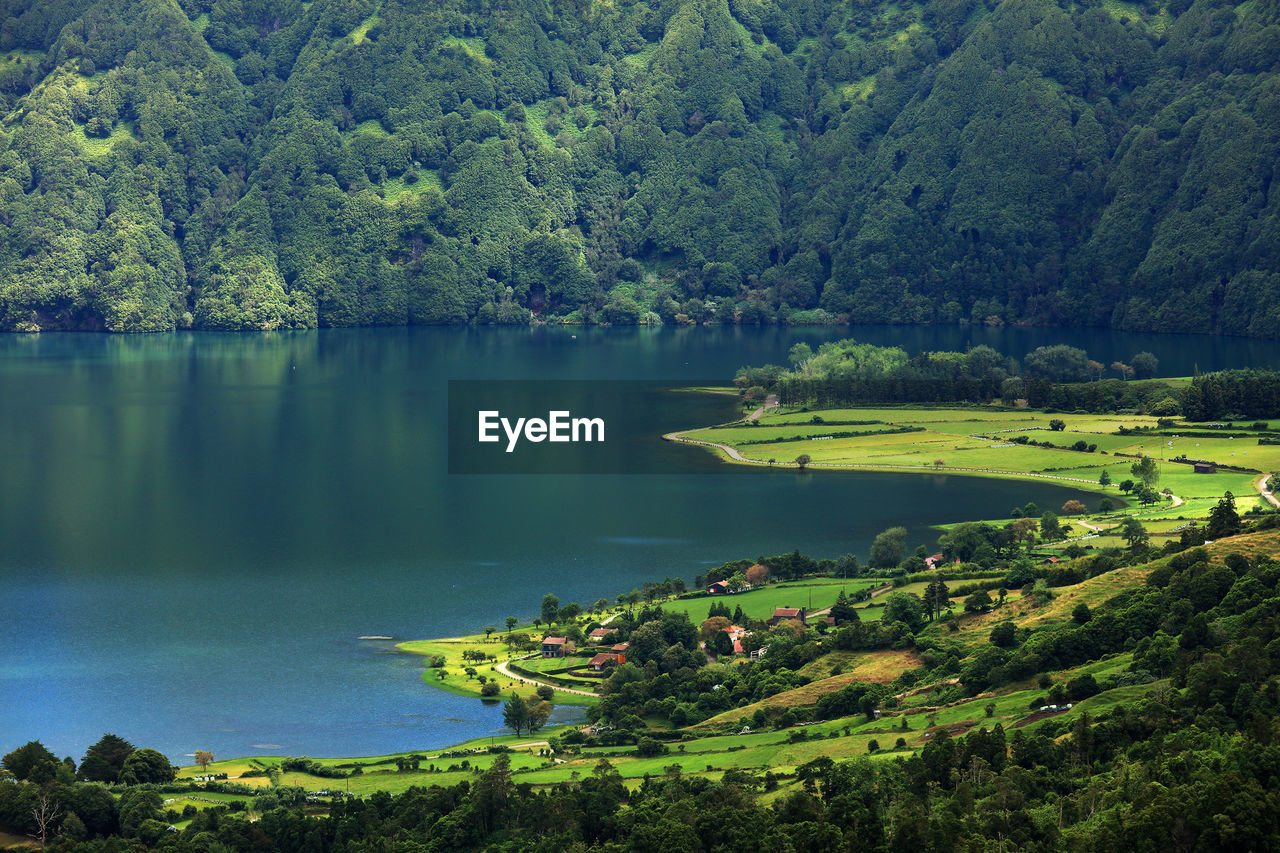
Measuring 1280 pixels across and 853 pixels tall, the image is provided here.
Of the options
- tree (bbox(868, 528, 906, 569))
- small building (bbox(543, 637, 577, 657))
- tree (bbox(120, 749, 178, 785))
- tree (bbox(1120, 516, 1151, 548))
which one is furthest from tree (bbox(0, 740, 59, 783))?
tree (bbox(1120, 516, 1151, 548))

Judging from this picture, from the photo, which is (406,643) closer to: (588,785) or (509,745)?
(509,745)

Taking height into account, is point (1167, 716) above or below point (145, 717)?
above

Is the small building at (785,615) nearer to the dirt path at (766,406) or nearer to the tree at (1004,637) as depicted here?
the tree at (1004,637)

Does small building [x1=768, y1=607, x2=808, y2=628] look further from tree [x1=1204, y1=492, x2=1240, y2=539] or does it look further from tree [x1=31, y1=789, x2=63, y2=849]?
tree [x1=31, y1=789, x2=63, y2=849]

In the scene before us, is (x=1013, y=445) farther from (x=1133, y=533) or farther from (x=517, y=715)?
(x=517, y=715)

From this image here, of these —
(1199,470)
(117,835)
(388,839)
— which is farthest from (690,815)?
(1199,470)

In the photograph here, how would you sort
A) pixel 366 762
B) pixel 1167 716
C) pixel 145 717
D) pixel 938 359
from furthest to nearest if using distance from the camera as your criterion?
pixel 938 359 < pixel 145 717 < pixel 366 762 < pixel 1167 716
